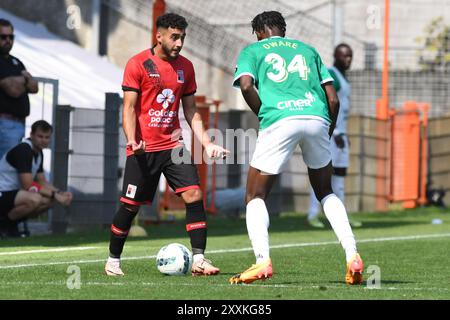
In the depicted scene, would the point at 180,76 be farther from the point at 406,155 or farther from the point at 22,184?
the point at 406,155

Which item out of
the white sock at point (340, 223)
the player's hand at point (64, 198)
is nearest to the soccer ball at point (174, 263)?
the white sock at point (340, 223)

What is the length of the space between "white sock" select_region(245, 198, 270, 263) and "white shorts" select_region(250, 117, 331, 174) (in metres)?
0.29

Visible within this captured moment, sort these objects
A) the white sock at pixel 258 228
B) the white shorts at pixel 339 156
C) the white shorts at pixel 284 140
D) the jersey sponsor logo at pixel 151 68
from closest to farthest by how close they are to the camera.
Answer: the white sock at pixel 258 228, the white shorts at pixel 284 140, the jersey sponsor logo at pixel 151 68, the white shorts at pixel 339 156

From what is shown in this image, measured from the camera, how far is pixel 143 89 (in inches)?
472

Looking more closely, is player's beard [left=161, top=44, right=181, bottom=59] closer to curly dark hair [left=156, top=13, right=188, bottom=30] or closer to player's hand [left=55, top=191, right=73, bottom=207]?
curly dark hair [left=156, top=13, right=188, bottom=30]

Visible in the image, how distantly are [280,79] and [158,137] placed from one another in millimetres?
1611

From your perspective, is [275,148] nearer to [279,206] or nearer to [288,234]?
[288,234]

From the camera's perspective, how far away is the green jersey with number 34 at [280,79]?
425 inches

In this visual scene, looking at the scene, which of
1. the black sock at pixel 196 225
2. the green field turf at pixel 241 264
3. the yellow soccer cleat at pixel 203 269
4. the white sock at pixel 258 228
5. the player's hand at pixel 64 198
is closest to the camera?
the green field turf at pixel 241 264

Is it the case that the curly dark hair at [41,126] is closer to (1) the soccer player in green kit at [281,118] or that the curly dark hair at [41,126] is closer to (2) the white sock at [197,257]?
(2) the white sock at [197,257]

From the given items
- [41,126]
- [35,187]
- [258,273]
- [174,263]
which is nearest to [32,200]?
[35,187]

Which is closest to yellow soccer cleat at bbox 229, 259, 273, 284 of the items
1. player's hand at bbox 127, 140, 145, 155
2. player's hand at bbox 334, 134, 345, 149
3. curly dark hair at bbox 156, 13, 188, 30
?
player's hand at bbox 127, 140, 145, 155
